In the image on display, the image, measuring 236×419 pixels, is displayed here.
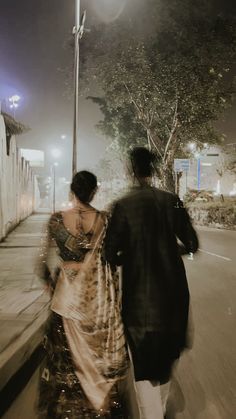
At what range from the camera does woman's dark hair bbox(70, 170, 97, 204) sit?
11.5ft

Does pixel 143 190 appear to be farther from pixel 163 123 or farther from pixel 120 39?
pixel 163 123

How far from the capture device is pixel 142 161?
296 cm

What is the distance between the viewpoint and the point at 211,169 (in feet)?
250

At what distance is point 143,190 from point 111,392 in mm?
1623

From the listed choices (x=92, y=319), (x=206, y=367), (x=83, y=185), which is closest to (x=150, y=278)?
(x=92, y=319)

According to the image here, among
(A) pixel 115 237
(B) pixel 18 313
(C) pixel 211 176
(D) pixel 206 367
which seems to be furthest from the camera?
(C) pixel 211 176

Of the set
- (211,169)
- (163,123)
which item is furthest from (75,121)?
(211,169)

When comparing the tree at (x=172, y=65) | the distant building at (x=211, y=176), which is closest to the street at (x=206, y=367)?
the tree at (x=172, y=65)

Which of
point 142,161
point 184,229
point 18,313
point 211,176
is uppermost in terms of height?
point 142,161

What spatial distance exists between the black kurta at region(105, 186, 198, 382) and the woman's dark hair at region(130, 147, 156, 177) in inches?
4.6

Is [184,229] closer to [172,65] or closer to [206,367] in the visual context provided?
[206,367]

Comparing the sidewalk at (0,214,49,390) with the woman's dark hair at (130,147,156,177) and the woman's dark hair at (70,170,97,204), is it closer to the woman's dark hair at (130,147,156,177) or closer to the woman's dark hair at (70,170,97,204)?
the woman's dark hair at (70,170,97,204)

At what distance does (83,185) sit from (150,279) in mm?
1099

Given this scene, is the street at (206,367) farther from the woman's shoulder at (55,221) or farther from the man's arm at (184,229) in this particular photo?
the woman's shoulder at (55,221)
